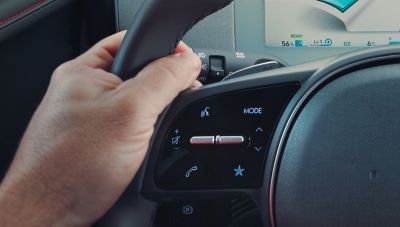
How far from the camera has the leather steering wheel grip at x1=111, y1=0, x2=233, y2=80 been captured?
534mm

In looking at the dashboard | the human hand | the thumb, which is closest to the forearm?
the human hand

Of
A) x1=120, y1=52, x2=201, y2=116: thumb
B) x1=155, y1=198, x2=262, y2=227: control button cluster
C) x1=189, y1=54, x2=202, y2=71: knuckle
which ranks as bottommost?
x1=155, y1=198, x2=262, y2=227: control button cluster

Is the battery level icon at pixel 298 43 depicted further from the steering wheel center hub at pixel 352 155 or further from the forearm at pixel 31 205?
the forearm at pixel 31 205

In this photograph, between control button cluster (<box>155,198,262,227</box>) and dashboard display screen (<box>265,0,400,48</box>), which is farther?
dashboard display screen (<box>265,0,400,48</box>)

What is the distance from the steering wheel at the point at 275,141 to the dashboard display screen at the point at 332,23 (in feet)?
1.78

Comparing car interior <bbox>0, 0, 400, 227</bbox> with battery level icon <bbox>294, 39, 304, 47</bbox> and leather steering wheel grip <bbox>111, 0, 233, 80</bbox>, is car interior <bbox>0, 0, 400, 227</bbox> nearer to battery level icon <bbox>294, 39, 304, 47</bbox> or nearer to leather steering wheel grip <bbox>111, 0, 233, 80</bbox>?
leather steering wheel grip <bbox>111, 0, 233, 80</bbox>

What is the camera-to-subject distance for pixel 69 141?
0.53 meters

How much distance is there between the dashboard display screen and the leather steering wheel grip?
23.2 inches

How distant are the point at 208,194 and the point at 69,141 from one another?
0.14 metres

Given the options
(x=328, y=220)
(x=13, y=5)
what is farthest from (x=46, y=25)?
(x=328, y=220)

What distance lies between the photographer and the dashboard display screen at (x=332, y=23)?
110cm

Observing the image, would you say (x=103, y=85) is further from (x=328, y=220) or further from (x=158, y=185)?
(x=328, y=220)

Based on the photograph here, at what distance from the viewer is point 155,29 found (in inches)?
21.7

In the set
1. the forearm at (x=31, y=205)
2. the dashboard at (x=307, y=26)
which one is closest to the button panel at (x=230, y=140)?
the forearm at (x=31, y=205)
